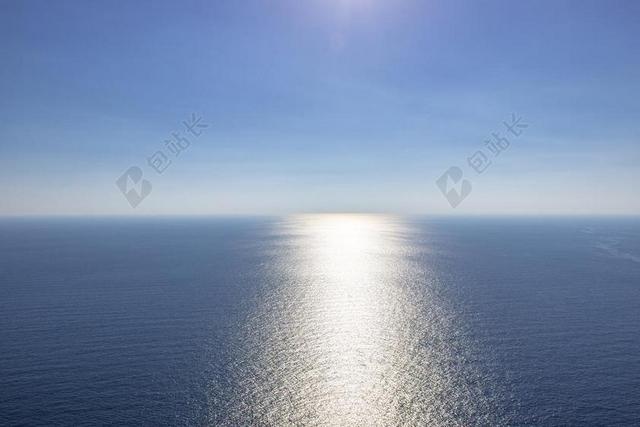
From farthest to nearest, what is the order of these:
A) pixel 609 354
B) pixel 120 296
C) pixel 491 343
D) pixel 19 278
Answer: pixel 19 278 < pixel 120 296 < pixel 491 343 < pixel 609 354

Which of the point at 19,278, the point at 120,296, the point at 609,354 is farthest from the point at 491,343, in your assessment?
the point at 19,278

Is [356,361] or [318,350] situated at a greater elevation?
[318,350]

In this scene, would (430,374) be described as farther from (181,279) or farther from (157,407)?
(181,279)

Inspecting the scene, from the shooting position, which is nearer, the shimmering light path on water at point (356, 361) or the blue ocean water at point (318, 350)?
the blue ocean water at point (318, 350)

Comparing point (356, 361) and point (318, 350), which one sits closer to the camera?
point (356, 361)

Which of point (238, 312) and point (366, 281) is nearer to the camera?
point (238, 312)

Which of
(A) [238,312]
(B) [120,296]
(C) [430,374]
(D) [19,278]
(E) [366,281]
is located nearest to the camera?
(C) [430,374]

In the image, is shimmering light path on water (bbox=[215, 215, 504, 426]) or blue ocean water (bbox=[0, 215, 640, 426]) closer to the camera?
blue ocean water (bbox=[0, 215, 640, 426])
